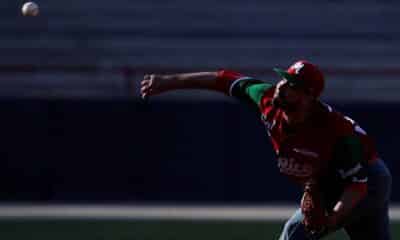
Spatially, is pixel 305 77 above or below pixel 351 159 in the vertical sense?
above

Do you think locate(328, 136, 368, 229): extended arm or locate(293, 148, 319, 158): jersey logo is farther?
locate(293, 148, 319, 158): jersey logo

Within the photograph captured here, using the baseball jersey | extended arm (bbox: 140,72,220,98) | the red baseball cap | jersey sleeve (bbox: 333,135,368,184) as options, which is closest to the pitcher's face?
the red baseball cap

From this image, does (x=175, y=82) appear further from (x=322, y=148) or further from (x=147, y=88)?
(x=322, y=148)

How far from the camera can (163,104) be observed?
36.1 feet

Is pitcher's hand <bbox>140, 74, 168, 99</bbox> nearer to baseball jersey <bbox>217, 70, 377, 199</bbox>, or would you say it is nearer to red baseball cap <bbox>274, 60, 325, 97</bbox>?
baseball jersey <bbox>217, 70, 377, 199</bbox>

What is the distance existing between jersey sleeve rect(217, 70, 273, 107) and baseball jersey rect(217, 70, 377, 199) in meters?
0.19

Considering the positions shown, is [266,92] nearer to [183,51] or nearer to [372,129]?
[372,129]

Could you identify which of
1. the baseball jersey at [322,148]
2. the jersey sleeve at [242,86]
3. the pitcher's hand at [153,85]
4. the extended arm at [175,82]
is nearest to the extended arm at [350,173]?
the baseball jersey at [322,148]

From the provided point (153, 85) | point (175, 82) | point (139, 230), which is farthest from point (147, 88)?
point (139, 230)

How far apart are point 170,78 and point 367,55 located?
766 centimetres

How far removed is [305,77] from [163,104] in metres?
6.27

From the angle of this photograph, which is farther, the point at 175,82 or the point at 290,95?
the point at 175,82

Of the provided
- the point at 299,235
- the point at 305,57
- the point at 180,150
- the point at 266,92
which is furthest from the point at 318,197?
the point at 305,57

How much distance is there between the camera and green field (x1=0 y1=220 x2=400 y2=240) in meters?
8.12
